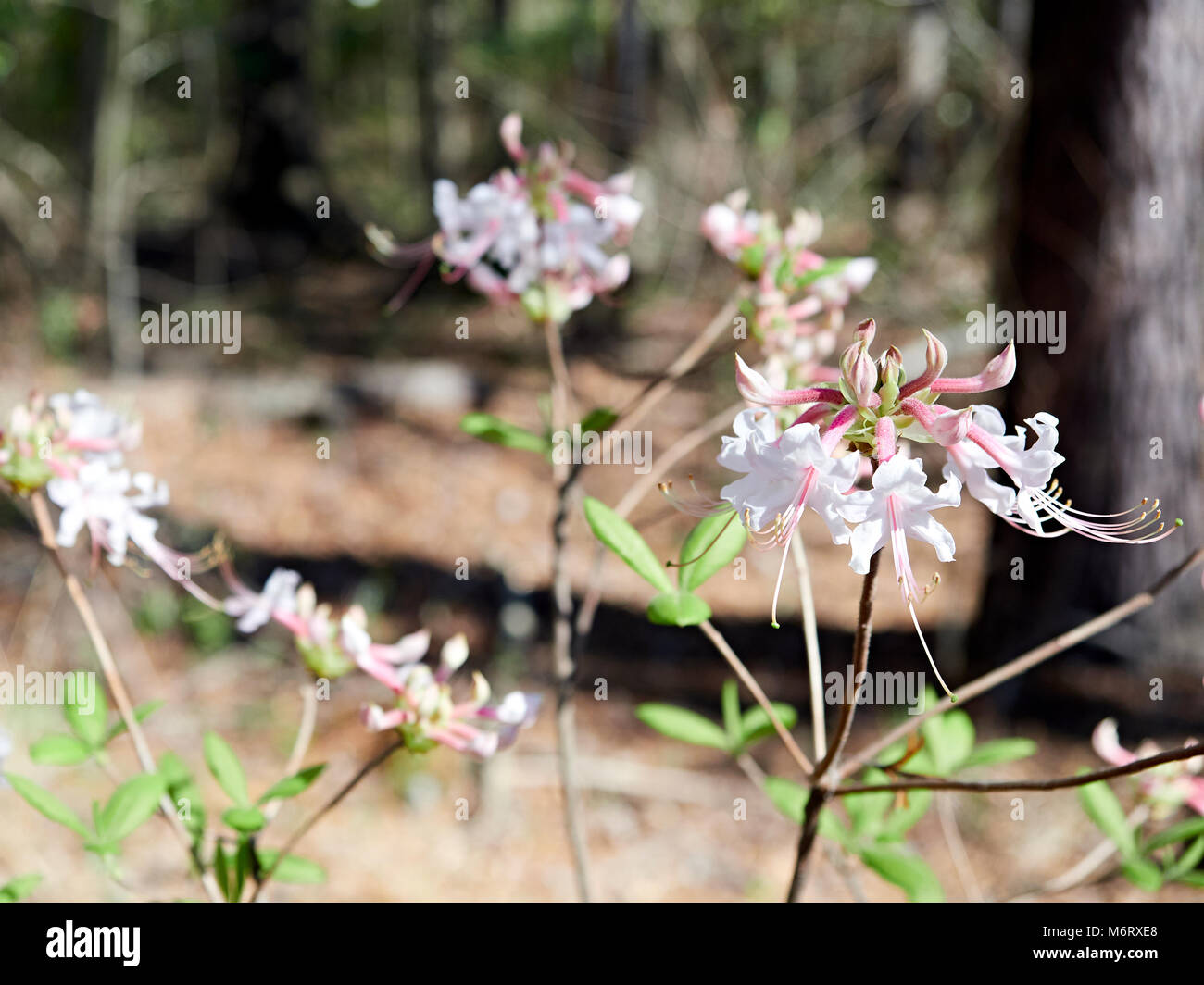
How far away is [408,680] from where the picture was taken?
105 centimetres

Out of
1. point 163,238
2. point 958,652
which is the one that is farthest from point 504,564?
point 163,238

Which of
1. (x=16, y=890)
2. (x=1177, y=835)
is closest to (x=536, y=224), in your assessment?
(x=16, y=890)

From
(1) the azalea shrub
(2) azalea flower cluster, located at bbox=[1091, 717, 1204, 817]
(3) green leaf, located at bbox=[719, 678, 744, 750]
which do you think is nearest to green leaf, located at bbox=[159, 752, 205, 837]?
(1) the azalea shrub

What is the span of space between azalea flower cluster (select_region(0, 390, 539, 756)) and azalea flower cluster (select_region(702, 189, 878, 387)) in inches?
23.2

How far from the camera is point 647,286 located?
25.2ft

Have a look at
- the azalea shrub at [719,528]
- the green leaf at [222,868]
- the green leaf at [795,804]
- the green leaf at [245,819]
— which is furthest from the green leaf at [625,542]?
the green leaf at [222,868]

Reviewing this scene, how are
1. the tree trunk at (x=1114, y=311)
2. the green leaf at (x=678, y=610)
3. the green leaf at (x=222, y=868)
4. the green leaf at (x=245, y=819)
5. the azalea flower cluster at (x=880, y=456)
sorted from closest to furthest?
the azalea flower cluster at (x=880, y=456)
the green leaf at (x=678, y=610)
the green leaf at (x=245, y=819)
the green leaf at (x=222, y=868)
the tree trunk at (x=1114, y=311)

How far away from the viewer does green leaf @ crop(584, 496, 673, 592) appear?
3.24 ft

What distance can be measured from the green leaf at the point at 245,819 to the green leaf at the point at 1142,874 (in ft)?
3.38

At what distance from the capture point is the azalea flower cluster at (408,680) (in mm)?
1039

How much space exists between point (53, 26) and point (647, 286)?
173 inches

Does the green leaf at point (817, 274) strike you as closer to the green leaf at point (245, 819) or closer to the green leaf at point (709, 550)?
the green leaf at point (709, 550)

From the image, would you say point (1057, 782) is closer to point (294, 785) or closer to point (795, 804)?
point (795, 804)
